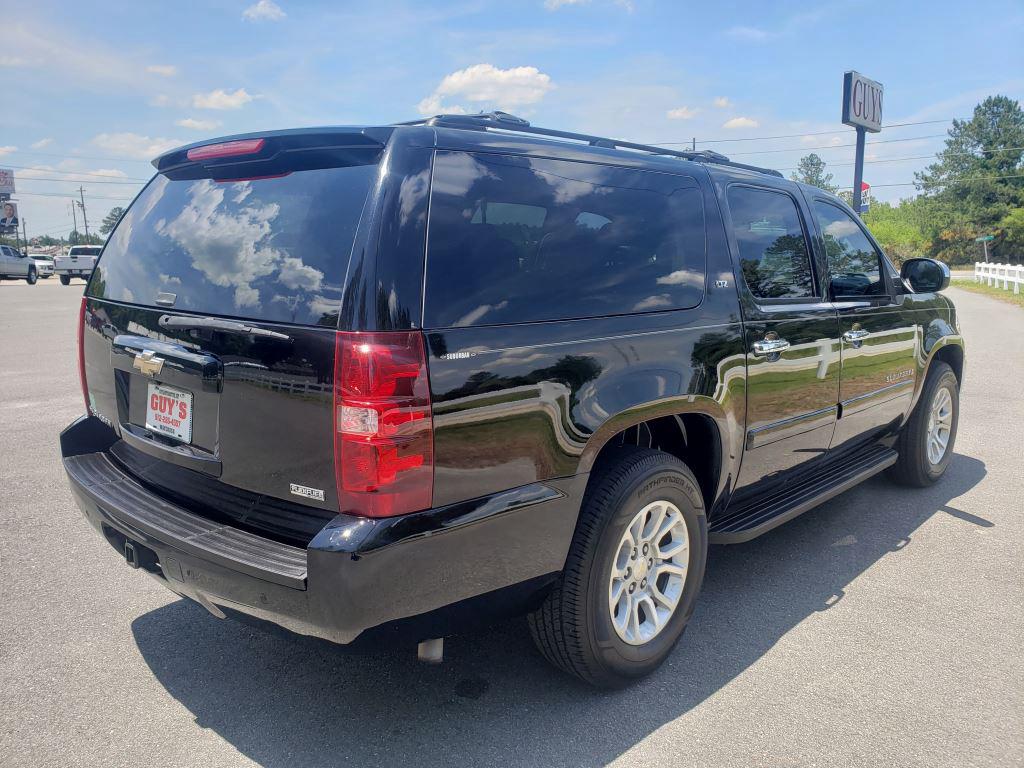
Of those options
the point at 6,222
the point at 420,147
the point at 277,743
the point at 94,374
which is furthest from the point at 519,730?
the point at 6,222

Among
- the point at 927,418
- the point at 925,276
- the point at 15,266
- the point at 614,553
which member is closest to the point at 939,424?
the point at 927,418

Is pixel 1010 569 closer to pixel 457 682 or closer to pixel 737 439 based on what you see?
pixel 737 439

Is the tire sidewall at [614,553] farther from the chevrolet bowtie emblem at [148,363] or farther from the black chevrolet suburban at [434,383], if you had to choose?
the chevrolet bowtie emblem at [148,363]

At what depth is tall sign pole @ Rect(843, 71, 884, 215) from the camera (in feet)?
53.6

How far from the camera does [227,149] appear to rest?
2625 mm

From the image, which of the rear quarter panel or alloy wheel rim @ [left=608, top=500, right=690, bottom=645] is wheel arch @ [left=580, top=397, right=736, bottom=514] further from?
alloy wheel rim @ [left=608, top=500, right=690, bottom=645]

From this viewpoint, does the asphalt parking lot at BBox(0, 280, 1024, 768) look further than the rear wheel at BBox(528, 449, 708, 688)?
No

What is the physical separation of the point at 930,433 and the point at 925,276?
1149 millimetres

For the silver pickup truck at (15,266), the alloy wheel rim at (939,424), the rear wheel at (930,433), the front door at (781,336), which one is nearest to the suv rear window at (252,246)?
the front door at (781,336)

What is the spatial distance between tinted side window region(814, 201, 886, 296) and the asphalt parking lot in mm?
1421

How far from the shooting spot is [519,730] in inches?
103

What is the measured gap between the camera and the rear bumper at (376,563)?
6.96 ft

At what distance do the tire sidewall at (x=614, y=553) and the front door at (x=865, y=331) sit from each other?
4.77 feet

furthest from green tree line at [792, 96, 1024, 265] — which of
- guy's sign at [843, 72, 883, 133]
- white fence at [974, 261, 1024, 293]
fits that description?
guy's sign at [843, 72, 883, 133]
